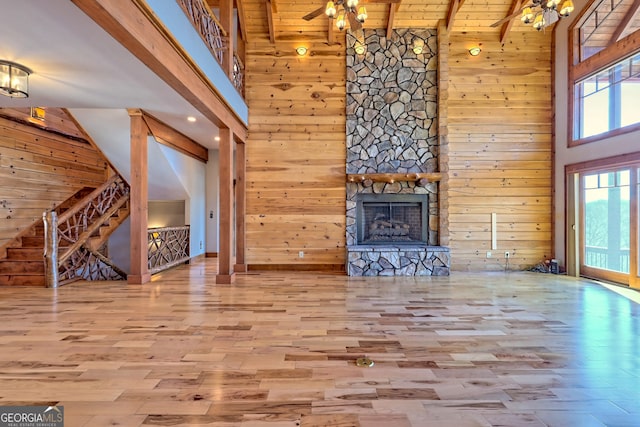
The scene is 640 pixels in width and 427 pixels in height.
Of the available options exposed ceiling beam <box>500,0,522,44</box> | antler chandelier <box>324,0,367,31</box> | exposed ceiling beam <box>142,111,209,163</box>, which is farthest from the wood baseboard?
exposed ceiling beam <box>500,0,522,44</box>

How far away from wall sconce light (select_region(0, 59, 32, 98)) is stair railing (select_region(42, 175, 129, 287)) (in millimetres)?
2197

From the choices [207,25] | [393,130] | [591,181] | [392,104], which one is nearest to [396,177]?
[393,130]

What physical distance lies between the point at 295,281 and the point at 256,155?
8.62 ft

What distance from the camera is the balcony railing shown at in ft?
17.1

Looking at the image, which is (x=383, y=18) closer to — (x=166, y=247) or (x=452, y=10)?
(x=452, y=10)

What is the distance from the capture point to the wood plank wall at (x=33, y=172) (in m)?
5.29

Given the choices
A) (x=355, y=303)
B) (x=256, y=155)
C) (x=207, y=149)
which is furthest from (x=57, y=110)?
(x=355, y=303)

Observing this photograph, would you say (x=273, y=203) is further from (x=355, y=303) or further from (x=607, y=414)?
(x=607, y=414)

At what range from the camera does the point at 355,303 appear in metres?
4.05

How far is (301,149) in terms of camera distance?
21.0ft

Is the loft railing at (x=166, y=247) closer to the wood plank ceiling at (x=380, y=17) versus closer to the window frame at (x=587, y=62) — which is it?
the wood plank ceiling at (x=380, y=17)

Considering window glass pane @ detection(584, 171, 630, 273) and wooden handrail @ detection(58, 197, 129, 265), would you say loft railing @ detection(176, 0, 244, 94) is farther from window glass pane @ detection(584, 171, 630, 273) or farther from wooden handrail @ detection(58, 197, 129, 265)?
window glass pane @ detection(584, 171, 630, 273)

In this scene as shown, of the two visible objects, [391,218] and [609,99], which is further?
[391,218]

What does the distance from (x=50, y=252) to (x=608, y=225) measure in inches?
351
